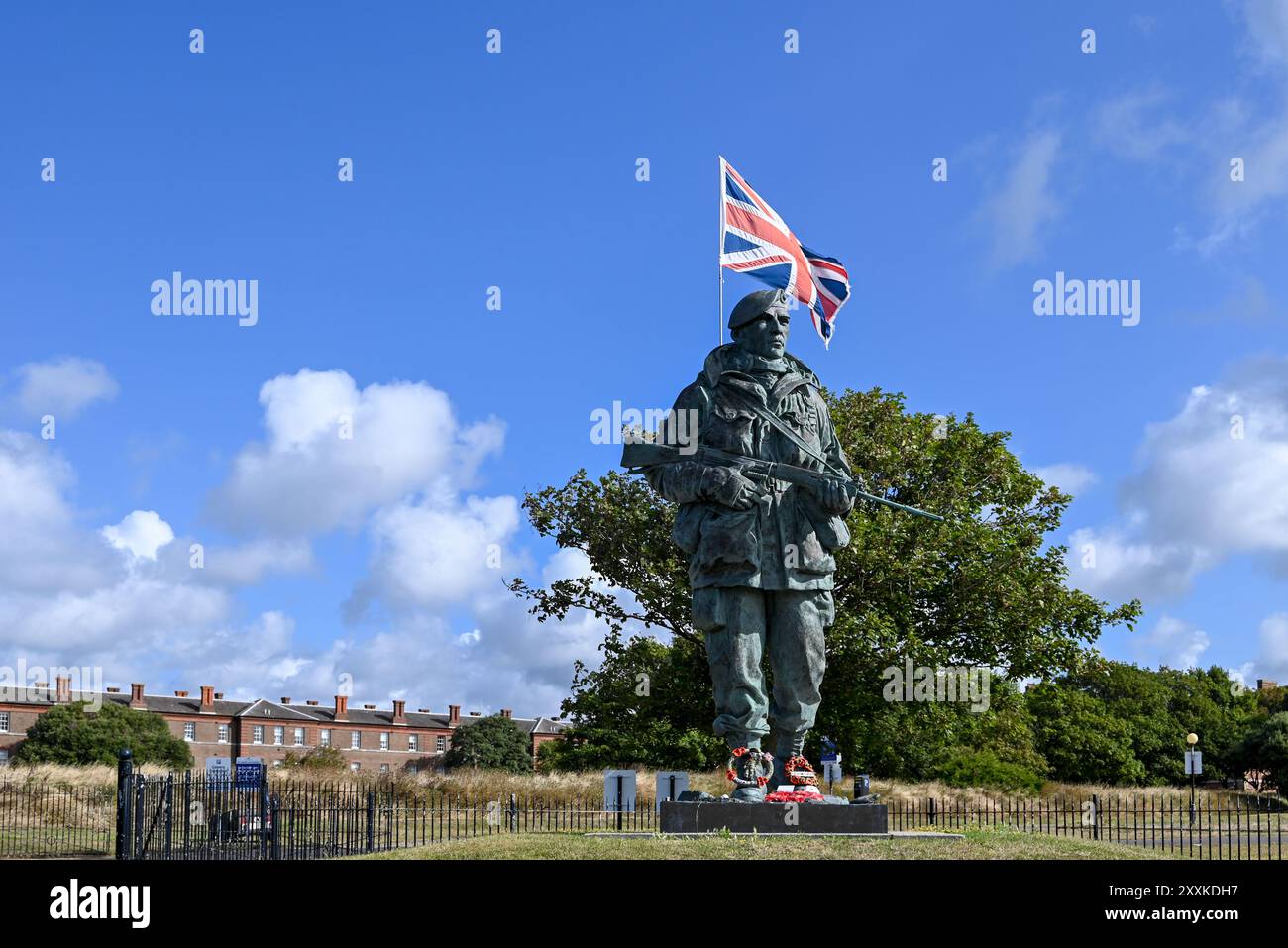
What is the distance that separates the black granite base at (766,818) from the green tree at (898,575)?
50.4 ft

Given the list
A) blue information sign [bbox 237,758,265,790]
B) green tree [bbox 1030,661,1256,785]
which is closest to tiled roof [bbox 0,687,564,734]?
green tree [bbox 1030,661,1256,785]

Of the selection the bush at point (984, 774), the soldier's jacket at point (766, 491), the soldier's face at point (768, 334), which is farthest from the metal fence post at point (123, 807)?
the bush at point (984, 774)

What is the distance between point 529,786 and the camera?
24.3 metres

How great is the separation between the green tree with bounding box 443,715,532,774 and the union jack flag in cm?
6680

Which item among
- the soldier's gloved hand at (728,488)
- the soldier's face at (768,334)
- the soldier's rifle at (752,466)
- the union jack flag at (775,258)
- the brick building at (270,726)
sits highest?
the union jack flag at (775,258)

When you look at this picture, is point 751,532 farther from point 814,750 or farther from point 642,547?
point 814,750

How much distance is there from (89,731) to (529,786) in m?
51.9

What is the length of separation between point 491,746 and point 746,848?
7403 cm

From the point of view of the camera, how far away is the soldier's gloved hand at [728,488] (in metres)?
9.09

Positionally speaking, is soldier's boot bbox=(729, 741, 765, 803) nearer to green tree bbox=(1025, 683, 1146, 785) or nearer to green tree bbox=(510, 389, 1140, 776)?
green tree bbox=(510, 389, 1140, 776)

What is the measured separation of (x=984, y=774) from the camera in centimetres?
3116

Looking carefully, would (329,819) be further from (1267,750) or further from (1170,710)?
(1170,710)

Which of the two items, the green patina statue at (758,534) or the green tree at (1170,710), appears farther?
the green tree at (1170,710)

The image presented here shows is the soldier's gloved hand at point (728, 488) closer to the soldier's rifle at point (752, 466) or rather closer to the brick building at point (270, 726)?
the soldier's rifle at point (752, 466)
